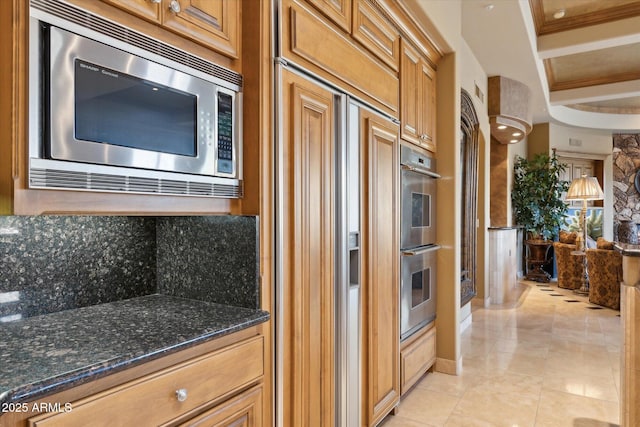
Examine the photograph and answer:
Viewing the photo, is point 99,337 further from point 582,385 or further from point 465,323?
point 465,323

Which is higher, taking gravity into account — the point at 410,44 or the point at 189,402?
the point at 410,44

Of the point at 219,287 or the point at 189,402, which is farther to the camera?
the point at 219,287

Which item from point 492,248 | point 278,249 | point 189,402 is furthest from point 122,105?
point 492,248

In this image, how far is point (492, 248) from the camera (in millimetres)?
5824

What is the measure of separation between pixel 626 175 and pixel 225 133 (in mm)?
10428

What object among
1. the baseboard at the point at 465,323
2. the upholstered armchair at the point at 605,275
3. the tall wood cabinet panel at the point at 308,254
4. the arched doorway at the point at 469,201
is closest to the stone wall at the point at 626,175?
the upholstered armchair at the point at 605,275

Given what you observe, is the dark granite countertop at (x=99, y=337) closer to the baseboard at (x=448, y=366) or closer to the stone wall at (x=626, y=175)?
the baseboard at (x=448, y=366)

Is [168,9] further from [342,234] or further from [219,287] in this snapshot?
[342,234]

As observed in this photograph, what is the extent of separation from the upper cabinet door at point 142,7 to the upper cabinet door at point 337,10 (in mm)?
710

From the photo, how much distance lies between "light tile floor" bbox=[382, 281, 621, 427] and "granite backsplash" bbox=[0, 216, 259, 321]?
1.61 meters

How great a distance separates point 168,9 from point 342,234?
1128 mm

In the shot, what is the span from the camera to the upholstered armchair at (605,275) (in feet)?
17.3

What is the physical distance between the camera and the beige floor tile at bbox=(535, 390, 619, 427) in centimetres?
247

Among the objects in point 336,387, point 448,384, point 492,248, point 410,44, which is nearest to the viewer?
point 336,387
